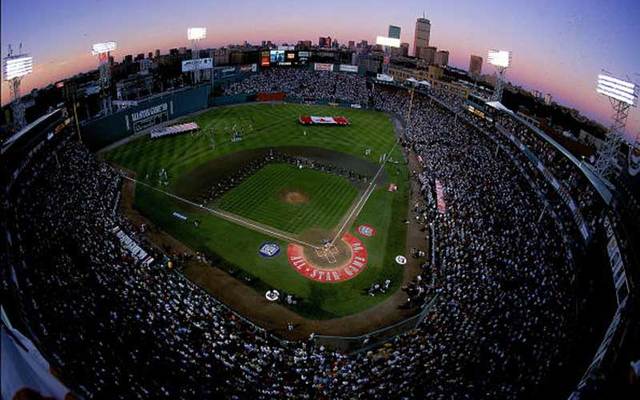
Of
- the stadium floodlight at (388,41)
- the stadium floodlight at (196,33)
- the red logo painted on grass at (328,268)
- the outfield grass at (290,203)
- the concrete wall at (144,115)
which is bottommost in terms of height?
the red logo painted on grass at (328,268)

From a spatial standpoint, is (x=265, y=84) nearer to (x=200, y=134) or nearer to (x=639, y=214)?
(x=200, y=134)

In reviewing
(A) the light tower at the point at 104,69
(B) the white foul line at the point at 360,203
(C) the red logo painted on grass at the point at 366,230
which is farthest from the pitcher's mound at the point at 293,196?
(A) the light tower at the point at 104,69

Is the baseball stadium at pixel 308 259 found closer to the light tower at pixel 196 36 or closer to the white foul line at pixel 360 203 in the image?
the white foul line at pixel 360 203

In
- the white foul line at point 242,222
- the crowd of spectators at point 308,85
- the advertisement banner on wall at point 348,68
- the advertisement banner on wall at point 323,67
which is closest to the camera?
the white foul line at point 242,222

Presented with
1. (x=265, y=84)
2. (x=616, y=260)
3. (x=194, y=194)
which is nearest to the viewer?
(x=616, y=260)

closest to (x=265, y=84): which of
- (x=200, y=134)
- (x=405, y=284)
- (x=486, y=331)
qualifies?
(x=200, y=134)

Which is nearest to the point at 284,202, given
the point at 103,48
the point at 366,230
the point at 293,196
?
the point at 293,196

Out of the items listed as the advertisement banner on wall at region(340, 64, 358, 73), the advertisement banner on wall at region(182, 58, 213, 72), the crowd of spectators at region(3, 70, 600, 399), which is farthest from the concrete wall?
the advertisement banner on wall at region(340, 64, 358, 73)

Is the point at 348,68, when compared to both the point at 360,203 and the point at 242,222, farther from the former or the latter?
the point at 242,222
